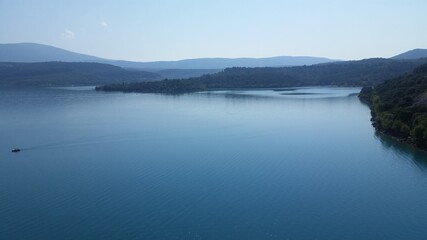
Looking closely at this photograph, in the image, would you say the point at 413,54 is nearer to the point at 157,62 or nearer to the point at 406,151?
the point at 406,151

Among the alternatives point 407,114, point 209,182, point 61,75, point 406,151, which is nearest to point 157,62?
point 61,75

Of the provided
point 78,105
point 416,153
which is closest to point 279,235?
point 416,153

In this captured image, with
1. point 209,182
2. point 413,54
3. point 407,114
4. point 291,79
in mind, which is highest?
point 413,54

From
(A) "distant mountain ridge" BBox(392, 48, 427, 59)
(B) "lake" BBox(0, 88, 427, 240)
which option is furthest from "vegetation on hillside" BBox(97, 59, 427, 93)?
(A) "distant mountain ridge" BBox(392, 48, 427, 59)

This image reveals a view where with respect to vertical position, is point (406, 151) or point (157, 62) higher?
point (157, 62)

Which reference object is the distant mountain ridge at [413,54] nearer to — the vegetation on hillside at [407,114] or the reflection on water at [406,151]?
the vegetation on hillside at [407,114]

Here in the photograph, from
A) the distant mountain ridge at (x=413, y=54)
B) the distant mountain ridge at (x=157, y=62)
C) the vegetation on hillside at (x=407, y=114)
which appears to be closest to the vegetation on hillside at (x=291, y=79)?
the vegetation on hillside at (x=407, y=114)

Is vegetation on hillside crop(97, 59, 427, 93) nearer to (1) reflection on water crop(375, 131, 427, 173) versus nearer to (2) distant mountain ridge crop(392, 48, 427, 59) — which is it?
(1) reflection on water crop(375, 131, 427, 173)
